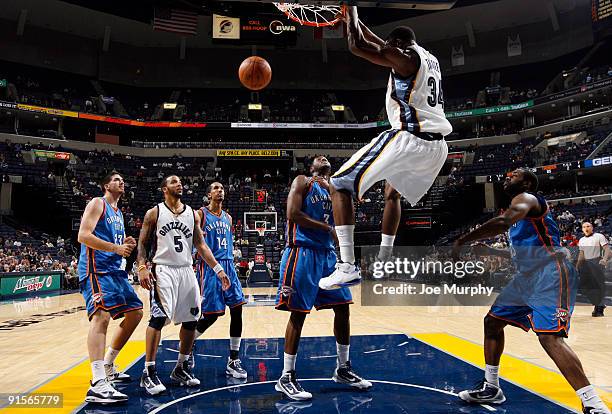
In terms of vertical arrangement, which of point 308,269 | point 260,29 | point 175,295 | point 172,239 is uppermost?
point 260,29

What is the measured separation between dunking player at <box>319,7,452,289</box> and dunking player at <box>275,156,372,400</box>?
37.3 inches

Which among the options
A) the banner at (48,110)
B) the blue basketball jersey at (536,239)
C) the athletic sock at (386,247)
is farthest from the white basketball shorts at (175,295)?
the banner at (48,110)

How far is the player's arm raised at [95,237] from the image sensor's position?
13.6 ft

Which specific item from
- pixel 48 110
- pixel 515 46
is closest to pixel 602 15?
pixel 515 46

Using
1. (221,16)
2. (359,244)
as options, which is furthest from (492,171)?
(221,16)

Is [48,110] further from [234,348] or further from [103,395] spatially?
[103,395]

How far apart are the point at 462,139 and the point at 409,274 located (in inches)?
628

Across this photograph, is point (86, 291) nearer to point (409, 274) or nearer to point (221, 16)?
point (409, 274)

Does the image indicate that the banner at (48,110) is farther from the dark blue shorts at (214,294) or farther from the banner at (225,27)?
the dark blue shorts at (214,294)

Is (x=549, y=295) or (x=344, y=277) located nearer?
(x=344, y=277)

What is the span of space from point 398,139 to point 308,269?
1774 mm

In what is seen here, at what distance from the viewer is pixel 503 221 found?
3.38 m

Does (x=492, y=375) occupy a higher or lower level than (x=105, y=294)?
lower

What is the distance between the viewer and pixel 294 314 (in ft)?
14.4
